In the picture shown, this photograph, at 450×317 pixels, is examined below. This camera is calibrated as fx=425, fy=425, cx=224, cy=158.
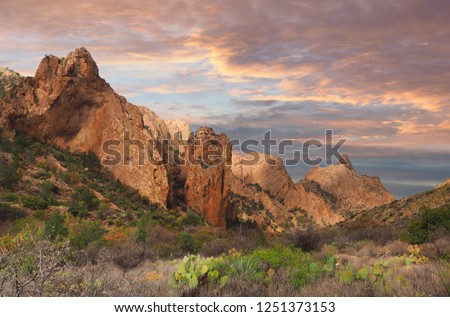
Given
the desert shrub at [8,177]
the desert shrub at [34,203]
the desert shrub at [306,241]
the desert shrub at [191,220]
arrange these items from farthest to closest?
the desert shrub at [191,220]
the desert shrub at [8,177]
the desert shrub at [34,203]
the desert shrub at [306,241]

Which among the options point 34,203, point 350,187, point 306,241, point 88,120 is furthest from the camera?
point 350,187

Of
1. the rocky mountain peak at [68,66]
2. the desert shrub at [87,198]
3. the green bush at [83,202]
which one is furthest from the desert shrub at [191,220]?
the rocky mountain peak at [68,66]

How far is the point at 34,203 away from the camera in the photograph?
3084cm

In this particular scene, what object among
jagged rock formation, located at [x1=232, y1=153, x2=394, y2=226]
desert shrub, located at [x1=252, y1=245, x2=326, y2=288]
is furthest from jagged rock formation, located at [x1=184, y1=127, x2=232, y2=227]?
desert shrub, located at [x1=252, y1=245, x2=326, y2=288]

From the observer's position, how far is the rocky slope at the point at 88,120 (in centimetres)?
4938

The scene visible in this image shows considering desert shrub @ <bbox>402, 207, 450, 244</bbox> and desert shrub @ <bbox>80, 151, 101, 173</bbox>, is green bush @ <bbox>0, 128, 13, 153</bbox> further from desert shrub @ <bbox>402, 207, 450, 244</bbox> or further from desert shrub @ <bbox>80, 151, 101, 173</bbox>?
desert shrub @ <bbox>402, 207, 450, 244</bbox>

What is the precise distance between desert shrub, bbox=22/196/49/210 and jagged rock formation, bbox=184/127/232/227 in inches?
960

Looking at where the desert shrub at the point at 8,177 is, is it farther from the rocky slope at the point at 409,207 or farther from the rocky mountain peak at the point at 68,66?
the rocky slope at the point at 409,207

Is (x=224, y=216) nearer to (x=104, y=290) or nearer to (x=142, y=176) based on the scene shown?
(x=142, y=176)

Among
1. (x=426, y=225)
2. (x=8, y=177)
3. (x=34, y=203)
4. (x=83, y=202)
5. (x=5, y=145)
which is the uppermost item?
(x=5, y=145)

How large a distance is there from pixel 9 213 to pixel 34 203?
12.0 feet

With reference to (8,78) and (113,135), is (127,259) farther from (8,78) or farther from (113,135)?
(8,78)

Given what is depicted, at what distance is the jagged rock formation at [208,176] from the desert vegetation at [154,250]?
10.3 ft

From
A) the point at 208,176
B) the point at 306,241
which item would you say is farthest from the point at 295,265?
the point at 208,176
